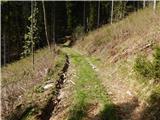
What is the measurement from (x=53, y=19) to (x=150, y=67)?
54599 mm

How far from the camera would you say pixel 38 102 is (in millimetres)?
17562

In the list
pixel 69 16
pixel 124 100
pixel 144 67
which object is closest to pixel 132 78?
pixel 144 67

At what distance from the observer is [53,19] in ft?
226

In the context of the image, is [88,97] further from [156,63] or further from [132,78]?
[156,63]

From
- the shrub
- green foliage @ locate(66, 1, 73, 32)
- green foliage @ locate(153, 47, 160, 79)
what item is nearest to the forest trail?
the shrub

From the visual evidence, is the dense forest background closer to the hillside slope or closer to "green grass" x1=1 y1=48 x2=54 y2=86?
"green grass" x1=1 y1=48 x2=54 y2=86

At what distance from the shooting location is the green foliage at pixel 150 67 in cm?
1470

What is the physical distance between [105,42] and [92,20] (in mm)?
36218

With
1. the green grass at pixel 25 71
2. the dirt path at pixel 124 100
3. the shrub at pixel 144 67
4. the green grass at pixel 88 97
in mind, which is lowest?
the green grass at pixel 25 71

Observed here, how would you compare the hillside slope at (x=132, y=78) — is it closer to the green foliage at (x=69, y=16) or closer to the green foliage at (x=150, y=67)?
the green foliage at (x=150, y=67)

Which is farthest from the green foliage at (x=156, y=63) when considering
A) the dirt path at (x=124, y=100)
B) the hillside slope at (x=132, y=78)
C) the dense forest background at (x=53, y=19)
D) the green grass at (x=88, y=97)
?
the dense forest background at (x=53, y=19)

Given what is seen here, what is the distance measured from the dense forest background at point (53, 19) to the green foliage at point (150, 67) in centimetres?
3845

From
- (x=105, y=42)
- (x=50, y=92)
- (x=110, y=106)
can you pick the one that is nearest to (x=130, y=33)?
(x=105, y=42)

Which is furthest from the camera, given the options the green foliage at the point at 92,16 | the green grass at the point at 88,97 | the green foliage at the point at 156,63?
the green foliage at the point at 92,16
